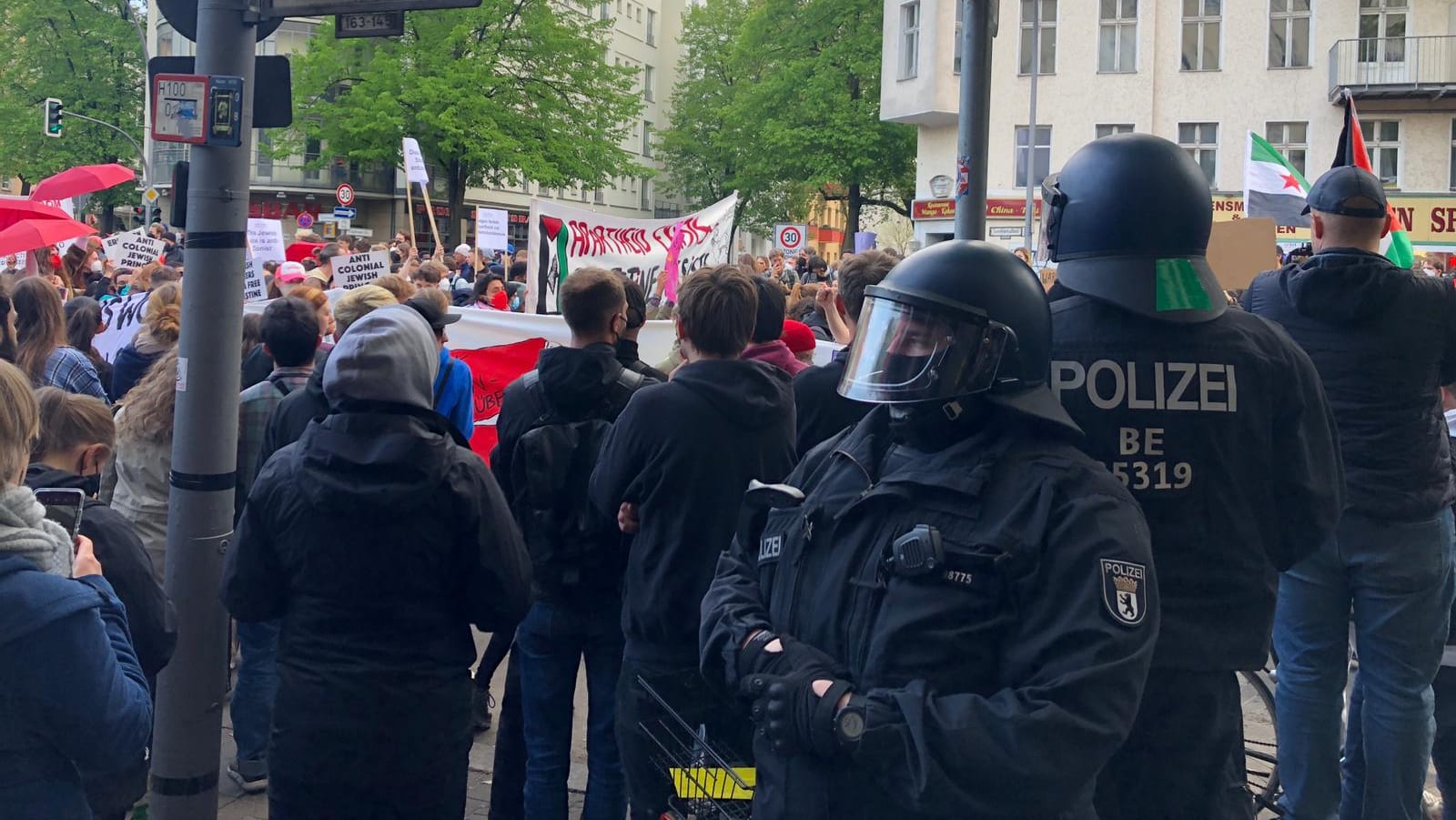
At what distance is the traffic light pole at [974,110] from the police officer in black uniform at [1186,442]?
85.6 inches

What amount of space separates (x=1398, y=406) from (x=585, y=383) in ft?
7.96

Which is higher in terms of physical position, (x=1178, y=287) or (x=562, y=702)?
(x=1178, y=287)

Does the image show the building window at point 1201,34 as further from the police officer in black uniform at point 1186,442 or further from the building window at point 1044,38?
the police officer in black uniform at point 1186,442

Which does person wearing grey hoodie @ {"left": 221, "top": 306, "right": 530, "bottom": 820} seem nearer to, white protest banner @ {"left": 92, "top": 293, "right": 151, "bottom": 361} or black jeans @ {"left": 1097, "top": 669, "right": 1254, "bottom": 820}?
black jeans @ {"left": 1097, "top": 669, "right": 1254, "bottom": 820}

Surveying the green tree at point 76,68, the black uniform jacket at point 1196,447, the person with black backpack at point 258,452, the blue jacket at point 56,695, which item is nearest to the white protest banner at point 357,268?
the person with black backpack at point 258,452

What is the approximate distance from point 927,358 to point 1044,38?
37.9 meters

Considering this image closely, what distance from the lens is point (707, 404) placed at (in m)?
→ 4.03

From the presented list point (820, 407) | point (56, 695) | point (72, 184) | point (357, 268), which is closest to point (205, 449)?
point (56, 695)

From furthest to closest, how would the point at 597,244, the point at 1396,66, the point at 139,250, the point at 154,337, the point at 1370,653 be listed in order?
the point at 1396,66, the point at 139,250, the point at 597,244, the point at 154,337, the point at 1370,653

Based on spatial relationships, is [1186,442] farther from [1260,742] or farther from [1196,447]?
[1260,742]

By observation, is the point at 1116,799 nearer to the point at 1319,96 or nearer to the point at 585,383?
the point at 585,383

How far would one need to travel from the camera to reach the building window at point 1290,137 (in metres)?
35.7

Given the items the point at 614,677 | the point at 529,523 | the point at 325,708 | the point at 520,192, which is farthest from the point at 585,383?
the point at 520,192

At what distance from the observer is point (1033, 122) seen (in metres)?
34.1
